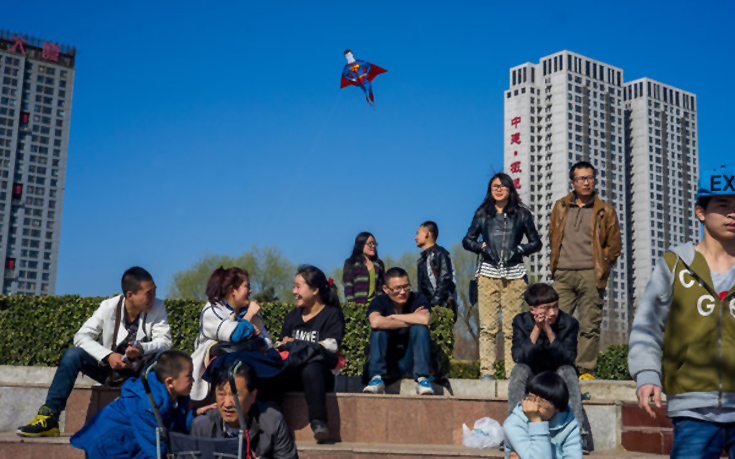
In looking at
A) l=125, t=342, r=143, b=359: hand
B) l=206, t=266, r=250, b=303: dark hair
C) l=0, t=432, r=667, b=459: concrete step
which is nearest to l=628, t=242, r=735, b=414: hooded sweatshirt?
l=0, t=432, r=667, b=459: concrete step

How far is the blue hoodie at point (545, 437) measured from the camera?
4.93 meters

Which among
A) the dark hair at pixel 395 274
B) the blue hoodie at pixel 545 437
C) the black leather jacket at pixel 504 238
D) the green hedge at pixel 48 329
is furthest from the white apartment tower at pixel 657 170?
the blue hoodie at pixel 545 437

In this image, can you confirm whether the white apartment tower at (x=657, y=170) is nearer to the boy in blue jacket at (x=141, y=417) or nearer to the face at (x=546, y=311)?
the face at (x=546, y=311)

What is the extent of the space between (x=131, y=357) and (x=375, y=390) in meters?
2.32

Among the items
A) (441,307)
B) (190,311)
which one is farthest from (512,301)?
(190,311)

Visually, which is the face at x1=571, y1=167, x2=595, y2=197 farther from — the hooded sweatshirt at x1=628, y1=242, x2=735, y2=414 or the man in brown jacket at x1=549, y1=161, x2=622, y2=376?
the hooded sweatshirt at x1=628, y1=242, x2=735, y2=414

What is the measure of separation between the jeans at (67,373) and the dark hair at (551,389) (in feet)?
13.3

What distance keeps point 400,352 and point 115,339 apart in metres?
2.80

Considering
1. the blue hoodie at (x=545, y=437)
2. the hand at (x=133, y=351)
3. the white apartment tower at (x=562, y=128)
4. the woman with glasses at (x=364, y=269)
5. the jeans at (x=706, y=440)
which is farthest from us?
the white apartment tower at (x=562, y=128)

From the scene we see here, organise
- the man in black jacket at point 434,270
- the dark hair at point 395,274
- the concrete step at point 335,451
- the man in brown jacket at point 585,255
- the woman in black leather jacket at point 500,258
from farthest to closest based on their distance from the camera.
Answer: the man in black jacket at point 434,270
the woman in black leather jacket at point 500,258
the man in brown jacket at point 585,255
the dark hair at point 395,274
the concrete step at point 335,451

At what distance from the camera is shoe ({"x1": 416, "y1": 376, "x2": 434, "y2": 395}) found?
7020 millimetres

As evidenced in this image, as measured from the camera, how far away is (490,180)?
349 inches

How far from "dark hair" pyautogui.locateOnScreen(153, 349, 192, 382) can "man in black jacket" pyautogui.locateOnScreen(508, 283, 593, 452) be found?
300 centimetres

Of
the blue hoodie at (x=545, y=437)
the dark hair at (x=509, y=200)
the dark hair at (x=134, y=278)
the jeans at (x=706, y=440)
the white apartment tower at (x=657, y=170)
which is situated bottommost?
the blue hoodie at (x=545, y=437)
